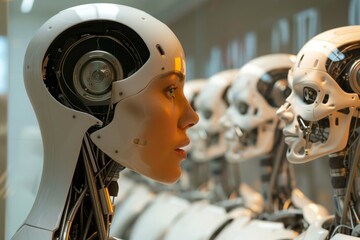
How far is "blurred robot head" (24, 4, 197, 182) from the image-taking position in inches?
94.6

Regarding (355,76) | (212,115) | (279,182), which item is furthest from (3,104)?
(212,115)

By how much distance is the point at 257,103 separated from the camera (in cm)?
396

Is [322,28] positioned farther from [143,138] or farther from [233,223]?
[143,138]

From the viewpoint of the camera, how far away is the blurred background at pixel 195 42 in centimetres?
271

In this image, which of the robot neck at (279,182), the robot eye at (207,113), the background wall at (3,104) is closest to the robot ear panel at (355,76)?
the background wall at (3,104)

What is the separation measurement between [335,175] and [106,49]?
3.21 feet

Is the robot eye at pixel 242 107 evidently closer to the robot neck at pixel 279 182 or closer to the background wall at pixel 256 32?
the robot neck at pixel 279 182

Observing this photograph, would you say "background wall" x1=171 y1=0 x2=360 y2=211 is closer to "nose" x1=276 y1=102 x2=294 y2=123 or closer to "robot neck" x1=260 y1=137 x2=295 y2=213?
"robot neck" x1=260 y1=137 x2=295 y2=213

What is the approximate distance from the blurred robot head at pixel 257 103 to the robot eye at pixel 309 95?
37.0 inches

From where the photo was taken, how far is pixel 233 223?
368 centimetres

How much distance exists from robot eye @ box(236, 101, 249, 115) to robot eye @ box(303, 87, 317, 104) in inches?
46.8

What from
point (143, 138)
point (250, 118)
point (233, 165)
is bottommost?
point (233, 165)

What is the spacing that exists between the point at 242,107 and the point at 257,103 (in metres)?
0.11

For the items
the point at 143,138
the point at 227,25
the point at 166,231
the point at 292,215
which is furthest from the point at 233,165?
the point at 143,138
